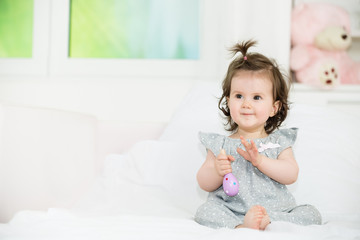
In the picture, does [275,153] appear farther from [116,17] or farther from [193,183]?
[116,17]

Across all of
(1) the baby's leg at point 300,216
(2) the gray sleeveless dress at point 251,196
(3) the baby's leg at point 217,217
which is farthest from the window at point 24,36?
(1) the baby's leg at point 300,216

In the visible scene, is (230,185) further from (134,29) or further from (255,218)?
(134,29)

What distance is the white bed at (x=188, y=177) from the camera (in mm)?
884

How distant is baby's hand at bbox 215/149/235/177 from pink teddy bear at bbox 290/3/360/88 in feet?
3.15

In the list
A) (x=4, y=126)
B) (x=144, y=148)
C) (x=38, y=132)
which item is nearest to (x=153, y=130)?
(x=144, y=148)

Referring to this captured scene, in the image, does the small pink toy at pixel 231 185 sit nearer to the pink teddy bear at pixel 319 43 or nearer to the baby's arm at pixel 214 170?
the baby's arm at pixel 214 170

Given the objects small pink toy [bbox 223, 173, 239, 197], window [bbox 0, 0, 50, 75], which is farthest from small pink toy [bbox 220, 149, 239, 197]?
window [bbox 0, 0, 50, 75]

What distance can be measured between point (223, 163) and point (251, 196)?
117mm

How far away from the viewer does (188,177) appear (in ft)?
4.26

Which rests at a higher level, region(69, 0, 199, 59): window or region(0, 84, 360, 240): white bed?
region(69, 0, 199, 59): window

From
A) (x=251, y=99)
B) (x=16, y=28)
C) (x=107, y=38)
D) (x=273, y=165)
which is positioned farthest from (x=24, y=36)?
(x=273, y=165)

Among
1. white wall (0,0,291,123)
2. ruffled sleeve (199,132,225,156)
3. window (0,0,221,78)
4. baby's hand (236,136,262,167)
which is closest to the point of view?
baby's hand (236,136,262,167)

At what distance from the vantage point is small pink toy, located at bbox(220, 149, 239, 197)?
39.4 inches

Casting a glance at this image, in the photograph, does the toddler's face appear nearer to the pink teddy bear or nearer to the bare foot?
the bare foot
